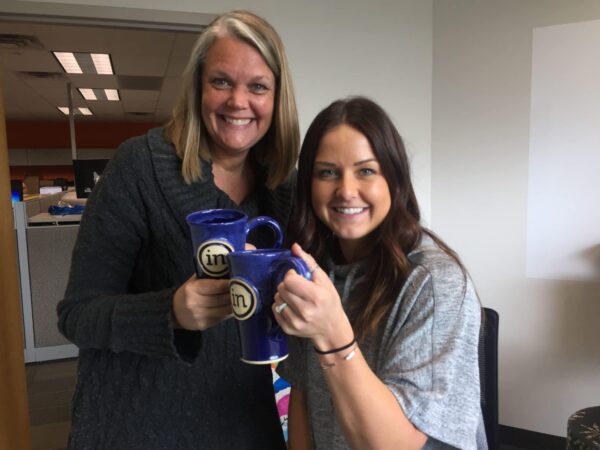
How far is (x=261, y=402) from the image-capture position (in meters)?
1.02

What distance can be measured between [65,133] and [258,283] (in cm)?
1351

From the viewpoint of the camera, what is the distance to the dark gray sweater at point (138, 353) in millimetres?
896

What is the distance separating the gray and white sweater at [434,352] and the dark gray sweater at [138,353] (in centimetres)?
28

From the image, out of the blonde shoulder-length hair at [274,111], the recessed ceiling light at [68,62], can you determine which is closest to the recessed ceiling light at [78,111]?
the recessed ceiling light at [68,62]

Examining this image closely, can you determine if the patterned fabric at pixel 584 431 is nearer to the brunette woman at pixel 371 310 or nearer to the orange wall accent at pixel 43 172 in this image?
the brunette woman at pixel 371 310

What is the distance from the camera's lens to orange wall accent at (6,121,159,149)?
11992 mm

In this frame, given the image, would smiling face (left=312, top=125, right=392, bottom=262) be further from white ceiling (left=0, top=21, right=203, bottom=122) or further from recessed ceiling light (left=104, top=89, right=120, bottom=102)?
recessed ceiling light (left=104, top=89, right=120, bottom=102)

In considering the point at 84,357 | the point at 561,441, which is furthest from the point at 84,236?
the point at 561,441

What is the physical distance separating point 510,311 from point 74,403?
7.87ft

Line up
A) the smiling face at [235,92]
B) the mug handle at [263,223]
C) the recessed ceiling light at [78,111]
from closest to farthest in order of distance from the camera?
the mug handle at [263,223] < the smiling face at [235,92] < the recessed ceiling light at [78,111]

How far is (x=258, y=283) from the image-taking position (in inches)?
25.0

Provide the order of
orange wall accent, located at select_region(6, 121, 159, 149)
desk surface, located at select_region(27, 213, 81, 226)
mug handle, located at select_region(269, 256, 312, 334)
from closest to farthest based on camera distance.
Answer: mug handle, located at select_region(269, 256, 312, 334) → desk surface, located at select_region(27, 213, 81, 226) → orange wall accent, located at select_region(6, 121, 159, 149)

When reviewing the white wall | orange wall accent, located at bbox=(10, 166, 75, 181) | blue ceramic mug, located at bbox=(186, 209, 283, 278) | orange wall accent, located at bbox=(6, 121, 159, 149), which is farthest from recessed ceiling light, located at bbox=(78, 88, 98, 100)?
blue ceramic mug, located at bbox=(186, 209, 283, 278)

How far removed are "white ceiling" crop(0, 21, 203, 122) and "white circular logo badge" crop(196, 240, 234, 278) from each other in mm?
2191
